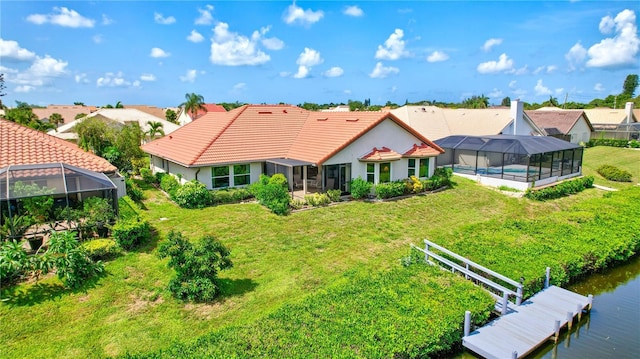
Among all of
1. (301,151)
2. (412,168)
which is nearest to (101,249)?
(301,151)

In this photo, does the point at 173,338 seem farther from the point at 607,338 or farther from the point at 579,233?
the point at 579,233

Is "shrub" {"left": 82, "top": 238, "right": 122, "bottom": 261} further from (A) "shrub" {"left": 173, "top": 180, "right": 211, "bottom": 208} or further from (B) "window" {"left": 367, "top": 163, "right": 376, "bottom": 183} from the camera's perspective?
(B) "window" {"left": 367, "top": 163, "right": 376, "bottom": 183}

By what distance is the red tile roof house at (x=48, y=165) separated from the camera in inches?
571

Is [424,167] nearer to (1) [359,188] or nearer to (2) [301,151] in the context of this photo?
(1) [359,188]

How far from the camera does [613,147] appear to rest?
4747 cm

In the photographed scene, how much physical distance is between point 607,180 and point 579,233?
790 inches

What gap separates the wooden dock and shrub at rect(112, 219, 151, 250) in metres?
11.6

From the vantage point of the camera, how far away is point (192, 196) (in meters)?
20.3

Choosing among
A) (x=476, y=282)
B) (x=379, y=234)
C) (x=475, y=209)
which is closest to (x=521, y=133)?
(x=475, y=209)

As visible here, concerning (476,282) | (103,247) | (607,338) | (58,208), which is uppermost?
(58,208)

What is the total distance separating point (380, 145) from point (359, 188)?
3424 millimetres

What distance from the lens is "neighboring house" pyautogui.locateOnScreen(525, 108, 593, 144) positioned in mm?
44906

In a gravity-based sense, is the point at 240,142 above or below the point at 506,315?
above

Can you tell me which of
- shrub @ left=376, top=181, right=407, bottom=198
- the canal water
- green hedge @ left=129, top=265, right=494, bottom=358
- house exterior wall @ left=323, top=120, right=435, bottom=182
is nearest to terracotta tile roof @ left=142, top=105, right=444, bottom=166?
house exterior wall @ left=323, top=120, right=435, bottom=182
